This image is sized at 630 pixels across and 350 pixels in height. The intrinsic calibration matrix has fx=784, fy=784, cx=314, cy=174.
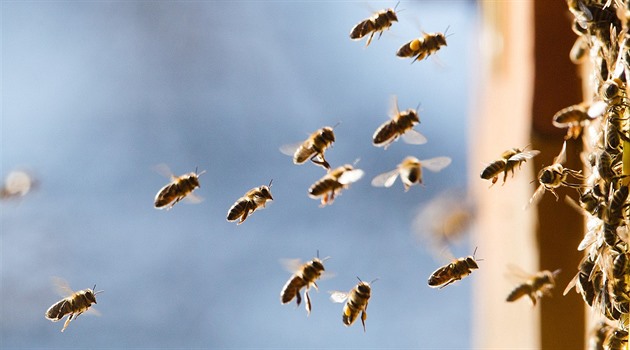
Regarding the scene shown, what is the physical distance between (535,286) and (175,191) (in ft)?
1.71

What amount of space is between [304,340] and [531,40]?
4.03ft

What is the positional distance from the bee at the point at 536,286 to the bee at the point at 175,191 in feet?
1.58

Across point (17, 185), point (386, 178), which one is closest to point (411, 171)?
point (386, 178)

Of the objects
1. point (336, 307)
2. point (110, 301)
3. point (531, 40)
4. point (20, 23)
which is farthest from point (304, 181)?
point (531, 40)

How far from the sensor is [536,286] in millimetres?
1065

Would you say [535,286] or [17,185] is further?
[17,185]

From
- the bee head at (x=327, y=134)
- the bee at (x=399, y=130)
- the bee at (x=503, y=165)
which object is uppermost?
the bee at (x=399, y=130)

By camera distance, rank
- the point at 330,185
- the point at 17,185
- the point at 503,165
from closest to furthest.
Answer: the point at 503,165 → the point at 330,185 → the point at 17,185

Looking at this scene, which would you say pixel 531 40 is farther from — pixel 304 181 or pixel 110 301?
pixel 110 301

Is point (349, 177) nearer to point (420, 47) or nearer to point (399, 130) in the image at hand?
point (399, 130)

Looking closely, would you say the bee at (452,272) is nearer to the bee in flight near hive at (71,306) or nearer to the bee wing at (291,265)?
the bee wing at (291,265)

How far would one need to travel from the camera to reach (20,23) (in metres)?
2.56

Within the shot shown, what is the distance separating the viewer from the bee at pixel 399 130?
3.48 ft

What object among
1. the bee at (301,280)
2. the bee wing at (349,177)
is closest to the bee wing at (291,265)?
the bee at (301,280)
